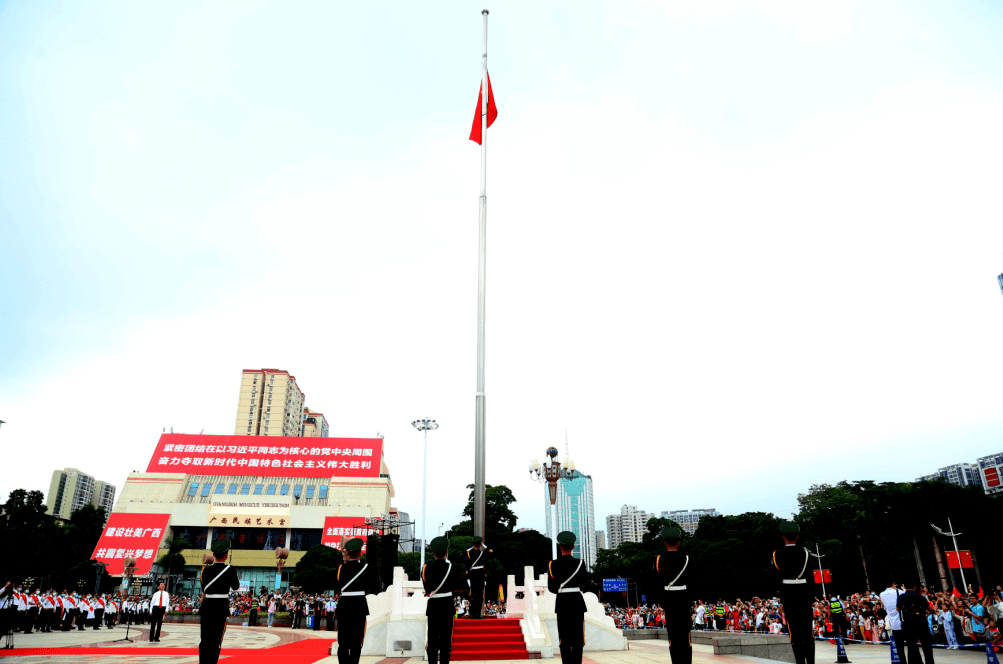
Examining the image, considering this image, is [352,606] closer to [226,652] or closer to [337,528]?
[226,652]

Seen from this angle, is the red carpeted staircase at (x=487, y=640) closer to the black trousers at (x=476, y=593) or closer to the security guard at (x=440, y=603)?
the black trousers at (x=476, y=593)

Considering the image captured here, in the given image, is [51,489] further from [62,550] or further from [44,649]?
[44,649]

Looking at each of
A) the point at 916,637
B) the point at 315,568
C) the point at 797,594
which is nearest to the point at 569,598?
the point at 797,594

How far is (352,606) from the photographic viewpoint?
6.79m

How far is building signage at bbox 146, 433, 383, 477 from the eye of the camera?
Result: 5556 cm

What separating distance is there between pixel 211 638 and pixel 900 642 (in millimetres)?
8439

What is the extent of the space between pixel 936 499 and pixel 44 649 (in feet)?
116

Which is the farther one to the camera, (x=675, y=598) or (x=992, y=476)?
(x=992, y=476)

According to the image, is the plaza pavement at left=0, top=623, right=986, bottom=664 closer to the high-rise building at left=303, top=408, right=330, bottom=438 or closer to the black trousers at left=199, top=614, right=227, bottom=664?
the black trousers at left=199, top=614, right=227, bottom=664

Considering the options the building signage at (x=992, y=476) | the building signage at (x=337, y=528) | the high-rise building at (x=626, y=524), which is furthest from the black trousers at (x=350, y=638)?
the high-rise building at (x=626, y=524)

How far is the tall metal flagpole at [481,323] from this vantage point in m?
12.0

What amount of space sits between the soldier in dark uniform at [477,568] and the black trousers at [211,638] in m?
4.39

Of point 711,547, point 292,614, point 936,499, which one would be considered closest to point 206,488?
point 292,614

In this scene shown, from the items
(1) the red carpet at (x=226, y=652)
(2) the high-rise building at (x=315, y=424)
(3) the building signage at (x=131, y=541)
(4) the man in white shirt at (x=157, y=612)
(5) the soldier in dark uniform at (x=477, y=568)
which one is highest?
(2) the high-rise building at (x=315, y=424)
